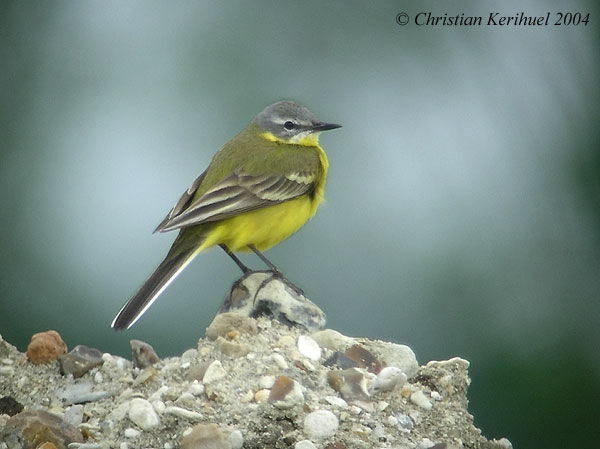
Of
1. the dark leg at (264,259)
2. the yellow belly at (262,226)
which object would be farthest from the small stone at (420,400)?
the yellow belly at (262,226)

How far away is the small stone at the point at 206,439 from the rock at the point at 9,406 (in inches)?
33.4

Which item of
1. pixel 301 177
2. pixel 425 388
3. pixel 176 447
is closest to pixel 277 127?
pixel 301 177

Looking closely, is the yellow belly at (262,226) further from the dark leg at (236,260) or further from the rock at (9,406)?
the rock at (9,406)

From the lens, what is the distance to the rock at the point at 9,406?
365 cm

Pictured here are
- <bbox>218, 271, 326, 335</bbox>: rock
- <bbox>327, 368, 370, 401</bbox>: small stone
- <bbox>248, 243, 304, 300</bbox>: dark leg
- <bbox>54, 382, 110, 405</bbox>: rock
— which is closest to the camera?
<bbox>327, 368, 370, 401</bbox>: small stone

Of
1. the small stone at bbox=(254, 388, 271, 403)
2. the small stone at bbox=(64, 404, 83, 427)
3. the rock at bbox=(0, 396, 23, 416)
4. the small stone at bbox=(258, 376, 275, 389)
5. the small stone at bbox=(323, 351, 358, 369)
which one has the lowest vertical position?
the rock at bbox=(0, 396, 23, 416)

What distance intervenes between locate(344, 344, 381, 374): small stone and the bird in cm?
111

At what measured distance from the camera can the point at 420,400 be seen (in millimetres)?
3625

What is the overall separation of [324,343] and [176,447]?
38.7 inches

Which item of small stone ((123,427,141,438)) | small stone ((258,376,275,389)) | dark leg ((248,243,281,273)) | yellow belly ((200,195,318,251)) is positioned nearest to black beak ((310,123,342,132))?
yellow belly ((200,195,318,251))

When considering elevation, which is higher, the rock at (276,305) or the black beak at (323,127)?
the black beak at (323,127)

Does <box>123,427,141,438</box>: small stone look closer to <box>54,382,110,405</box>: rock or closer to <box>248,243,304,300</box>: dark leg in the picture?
<box>54,382,110,405</box>: rock

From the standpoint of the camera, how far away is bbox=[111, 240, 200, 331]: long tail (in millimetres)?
4512

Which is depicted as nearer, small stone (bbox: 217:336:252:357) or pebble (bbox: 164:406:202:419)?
pebble (bbox: 164:406:202:419)
